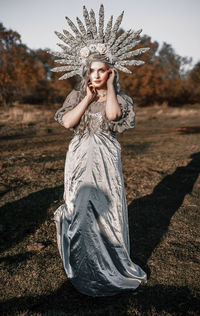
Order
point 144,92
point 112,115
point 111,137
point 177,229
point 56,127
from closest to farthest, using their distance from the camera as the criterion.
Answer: point 112,115, point 111,137, point 177,229, point 56,127, point 144,92

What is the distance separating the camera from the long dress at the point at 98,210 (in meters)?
2.67

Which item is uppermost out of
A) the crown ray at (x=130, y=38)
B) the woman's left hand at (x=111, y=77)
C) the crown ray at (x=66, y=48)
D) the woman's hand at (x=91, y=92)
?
the crown ray at (x=130, y=38)

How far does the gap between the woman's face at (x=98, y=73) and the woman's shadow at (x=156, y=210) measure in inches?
87.4

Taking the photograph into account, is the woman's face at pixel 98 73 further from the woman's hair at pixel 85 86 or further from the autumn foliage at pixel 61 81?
the autumn foliage at pixel 61 81

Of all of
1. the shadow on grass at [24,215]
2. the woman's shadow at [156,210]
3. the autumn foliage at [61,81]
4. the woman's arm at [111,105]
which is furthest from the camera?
the autumn foliage at [61,81]

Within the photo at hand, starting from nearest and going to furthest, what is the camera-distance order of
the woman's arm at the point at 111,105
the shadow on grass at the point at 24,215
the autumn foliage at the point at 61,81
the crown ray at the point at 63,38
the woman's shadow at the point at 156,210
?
1. the woman's arm at the point at 111,105
2. the crown ray at the point at 63,38
3. the woman's shadow at the point at 156,210
4. the shadow on grass at the point at 24,215
5. the autumn foliage at the point at 61,81

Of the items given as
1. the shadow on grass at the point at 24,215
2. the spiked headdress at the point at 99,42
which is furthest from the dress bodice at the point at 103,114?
the shadow on grass at the point at 24,215

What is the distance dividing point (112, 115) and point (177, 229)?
2590 mm

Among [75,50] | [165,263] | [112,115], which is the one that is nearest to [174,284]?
[165,263]

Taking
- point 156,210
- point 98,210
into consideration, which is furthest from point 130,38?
point 156,210

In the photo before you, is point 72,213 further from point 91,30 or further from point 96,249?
point 91,30

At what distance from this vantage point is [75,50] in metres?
2.78

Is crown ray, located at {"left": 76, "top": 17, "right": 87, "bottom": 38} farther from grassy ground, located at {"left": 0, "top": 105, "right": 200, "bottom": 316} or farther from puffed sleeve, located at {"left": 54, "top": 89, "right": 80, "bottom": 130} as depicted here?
grassy ground, located at {"left": 0, "top": 105, "right": 200, "bottom": 316}

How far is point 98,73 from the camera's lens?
2.66m
